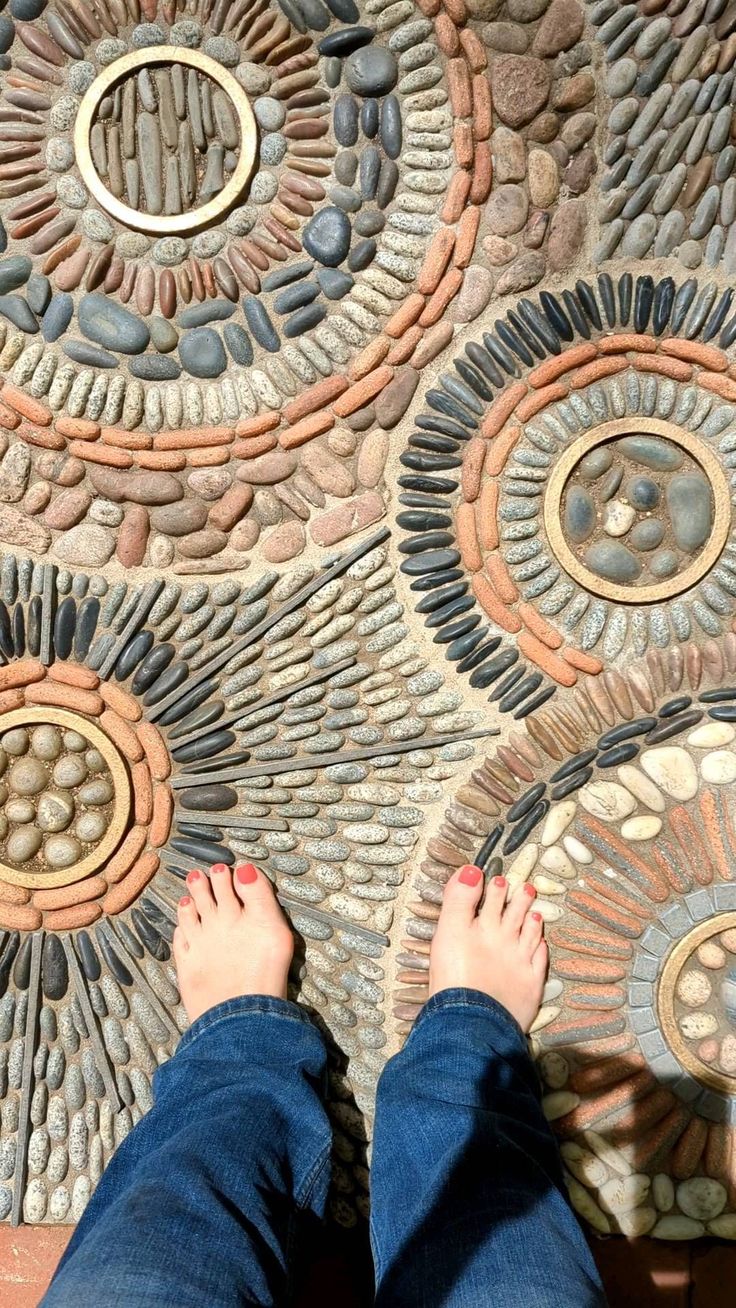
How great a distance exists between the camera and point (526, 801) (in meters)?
0.97

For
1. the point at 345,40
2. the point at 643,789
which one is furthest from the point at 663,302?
the point at 643,789

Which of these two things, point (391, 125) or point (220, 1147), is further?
point (391, 125)

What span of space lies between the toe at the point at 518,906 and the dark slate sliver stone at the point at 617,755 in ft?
0.55

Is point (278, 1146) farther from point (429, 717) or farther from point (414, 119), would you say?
point (414, 119)

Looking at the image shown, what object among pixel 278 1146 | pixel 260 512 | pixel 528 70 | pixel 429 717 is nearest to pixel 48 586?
pixel 260 512

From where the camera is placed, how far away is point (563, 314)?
97 centimetres

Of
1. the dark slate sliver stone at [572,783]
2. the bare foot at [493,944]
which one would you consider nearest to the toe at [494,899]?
the bare foot at [493,944]

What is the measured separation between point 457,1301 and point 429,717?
0.54m

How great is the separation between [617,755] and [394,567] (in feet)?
1.10

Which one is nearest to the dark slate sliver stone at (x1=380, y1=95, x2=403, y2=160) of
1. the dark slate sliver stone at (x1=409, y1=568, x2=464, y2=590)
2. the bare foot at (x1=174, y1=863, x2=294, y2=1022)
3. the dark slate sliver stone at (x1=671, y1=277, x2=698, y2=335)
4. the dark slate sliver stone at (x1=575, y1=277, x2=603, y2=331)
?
the dark slate sliver stone at (x1=575, y1=277, x2=603, y2=331)

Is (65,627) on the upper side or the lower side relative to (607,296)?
lower

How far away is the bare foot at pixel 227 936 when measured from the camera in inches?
38.5

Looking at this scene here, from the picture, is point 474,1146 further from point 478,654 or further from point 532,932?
point 478,654

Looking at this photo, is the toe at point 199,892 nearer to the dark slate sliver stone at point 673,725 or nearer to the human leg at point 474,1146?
the human leg at point 474,1146
